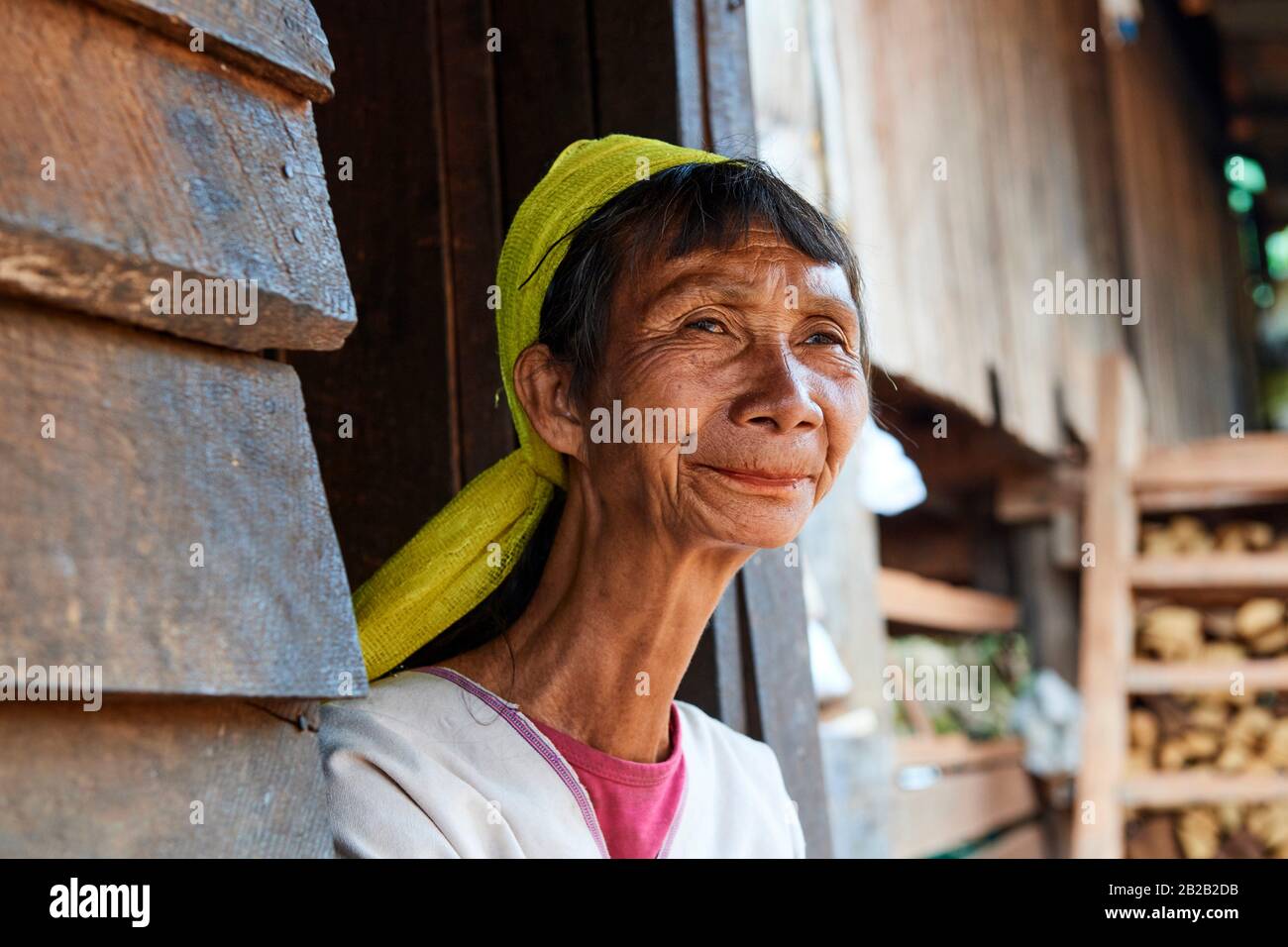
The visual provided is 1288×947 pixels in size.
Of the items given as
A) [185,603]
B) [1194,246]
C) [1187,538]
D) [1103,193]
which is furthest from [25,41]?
[1194,246]

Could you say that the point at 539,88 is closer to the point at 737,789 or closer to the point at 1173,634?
the point at 737,789

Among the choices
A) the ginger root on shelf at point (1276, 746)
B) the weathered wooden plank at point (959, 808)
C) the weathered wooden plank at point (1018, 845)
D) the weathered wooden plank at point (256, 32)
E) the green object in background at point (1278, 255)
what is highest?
the green object in background at point (1278, 255)

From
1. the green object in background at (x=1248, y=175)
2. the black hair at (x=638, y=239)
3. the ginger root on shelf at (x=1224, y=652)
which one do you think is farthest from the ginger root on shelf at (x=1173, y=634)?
the green object in background at (x=1248, y=175)

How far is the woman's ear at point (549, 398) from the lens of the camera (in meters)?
2.16

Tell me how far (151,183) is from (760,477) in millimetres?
940

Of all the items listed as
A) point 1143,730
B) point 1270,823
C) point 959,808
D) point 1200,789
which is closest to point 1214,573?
point 1143,730

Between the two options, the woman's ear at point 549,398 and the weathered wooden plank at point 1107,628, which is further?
the weathered wooden plank at point 1107,628

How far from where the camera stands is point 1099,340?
8.09m

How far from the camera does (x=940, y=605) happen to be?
608 cm

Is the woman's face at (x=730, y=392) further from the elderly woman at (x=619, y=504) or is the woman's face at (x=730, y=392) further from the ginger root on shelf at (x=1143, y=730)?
the ginger root on shelf at (x=1143, y=730)

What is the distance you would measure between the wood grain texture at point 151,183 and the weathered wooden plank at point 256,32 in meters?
0.02

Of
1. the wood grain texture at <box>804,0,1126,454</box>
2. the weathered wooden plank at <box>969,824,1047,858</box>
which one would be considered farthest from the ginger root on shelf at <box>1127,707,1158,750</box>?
the wood grain texture at <box>804,0,1126,454</box>

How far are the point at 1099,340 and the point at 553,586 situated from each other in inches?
257
